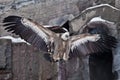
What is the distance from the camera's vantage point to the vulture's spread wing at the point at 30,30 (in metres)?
3.38

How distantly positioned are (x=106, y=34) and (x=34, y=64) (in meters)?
0.81

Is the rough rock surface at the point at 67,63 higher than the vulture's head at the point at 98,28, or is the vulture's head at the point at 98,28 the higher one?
the vulture's head at the point at 98,28

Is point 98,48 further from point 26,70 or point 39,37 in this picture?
point 26,70

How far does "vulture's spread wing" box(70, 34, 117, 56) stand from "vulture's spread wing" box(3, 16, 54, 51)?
8.5 inches

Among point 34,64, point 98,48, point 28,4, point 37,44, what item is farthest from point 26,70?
point 28,4

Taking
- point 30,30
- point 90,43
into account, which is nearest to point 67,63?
point 90,43

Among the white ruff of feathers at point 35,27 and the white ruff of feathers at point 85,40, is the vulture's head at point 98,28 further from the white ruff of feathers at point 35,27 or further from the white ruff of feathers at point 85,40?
the white ruff of feathers at point 35,27

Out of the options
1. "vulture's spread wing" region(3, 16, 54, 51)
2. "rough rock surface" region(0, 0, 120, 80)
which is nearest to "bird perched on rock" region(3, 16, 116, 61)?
"vulture's spread wing" region(3, 16, 54, 51)

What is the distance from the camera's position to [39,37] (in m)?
3.40

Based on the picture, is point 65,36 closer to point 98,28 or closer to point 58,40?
point 58,40

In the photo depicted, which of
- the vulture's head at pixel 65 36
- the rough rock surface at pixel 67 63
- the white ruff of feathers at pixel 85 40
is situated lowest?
the rough rock surface at pixel 67 63

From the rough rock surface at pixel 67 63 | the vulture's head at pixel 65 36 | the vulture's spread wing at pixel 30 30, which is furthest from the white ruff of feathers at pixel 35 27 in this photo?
the rough rock surface at pixel 67 63

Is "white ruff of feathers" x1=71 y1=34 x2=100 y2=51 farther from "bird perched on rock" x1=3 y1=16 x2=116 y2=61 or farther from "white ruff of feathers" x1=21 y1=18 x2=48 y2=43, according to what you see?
"white ruff of feathers" x1=21 y1=18 x2=48 y2=43

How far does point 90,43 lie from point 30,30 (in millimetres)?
510
